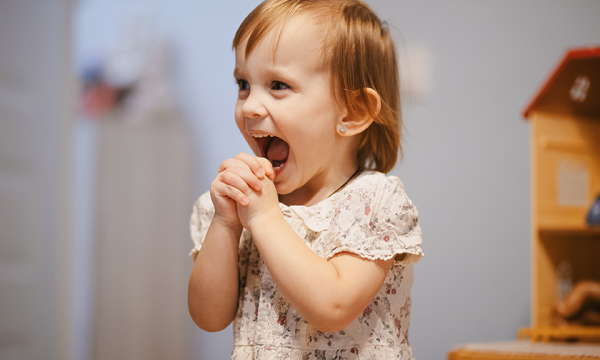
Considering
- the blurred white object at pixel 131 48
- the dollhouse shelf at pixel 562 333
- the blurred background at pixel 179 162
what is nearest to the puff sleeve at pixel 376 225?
the dollhouse shelf at pixel 562 333

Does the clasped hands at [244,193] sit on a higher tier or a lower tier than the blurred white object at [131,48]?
lower

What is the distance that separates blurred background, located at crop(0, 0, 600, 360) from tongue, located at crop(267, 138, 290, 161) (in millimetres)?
942

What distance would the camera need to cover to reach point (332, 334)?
592 mm

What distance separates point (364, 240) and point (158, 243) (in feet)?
4.06

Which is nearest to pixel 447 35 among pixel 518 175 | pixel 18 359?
pixel 518 175

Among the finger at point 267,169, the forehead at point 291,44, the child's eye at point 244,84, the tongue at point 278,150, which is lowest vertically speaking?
the finger at point 267,169

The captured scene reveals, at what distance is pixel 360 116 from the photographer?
2.16ft

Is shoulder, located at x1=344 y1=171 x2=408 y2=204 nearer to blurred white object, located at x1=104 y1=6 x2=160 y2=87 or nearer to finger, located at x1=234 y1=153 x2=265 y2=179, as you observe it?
finger, located at x1=234 y1=153 x2=265 y2=179

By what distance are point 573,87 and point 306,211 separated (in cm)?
100

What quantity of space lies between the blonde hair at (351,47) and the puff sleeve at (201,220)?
230mm

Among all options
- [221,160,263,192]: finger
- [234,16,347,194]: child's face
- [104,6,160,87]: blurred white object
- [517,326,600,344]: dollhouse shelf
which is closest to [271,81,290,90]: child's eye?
[234,16,347,194]: child's face

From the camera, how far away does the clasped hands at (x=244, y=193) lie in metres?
0.56

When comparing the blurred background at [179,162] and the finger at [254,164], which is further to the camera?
the blurred background at [179,162]

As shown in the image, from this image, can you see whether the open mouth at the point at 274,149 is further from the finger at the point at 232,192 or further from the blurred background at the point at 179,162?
the blurred background at the point at 179,162
